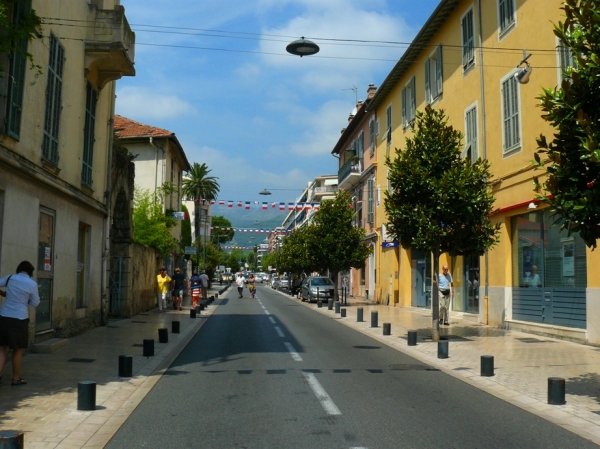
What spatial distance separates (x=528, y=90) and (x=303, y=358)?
10207 millimetres

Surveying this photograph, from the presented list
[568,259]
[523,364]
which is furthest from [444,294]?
A: [523,364]

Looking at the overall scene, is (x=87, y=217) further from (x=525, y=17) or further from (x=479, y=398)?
(x=525, y=17)

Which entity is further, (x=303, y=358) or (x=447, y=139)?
(x=447, y=139)

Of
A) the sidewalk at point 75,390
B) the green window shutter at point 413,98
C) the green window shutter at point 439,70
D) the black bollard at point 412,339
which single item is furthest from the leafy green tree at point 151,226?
the black bollard at point 412,339

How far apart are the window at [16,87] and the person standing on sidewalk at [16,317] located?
344 cm

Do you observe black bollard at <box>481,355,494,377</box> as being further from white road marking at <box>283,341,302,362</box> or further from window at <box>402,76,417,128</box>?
window at <box>402,76,417,128</box>

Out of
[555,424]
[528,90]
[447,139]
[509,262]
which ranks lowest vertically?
[555,424]

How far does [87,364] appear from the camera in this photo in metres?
11.1

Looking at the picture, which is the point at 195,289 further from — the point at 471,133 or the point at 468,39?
the point at 468,39

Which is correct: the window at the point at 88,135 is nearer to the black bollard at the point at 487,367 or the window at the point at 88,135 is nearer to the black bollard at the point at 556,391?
the black bollard at the point at 487,367

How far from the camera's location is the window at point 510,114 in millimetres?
17875

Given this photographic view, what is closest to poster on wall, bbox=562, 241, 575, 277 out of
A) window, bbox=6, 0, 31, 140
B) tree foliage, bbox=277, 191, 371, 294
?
window, bbox=6, 0, 31, 140

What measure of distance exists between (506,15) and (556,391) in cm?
1370

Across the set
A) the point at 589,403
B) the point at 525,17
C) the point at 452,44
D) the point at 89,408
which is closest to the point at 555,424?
the point at 589,403
